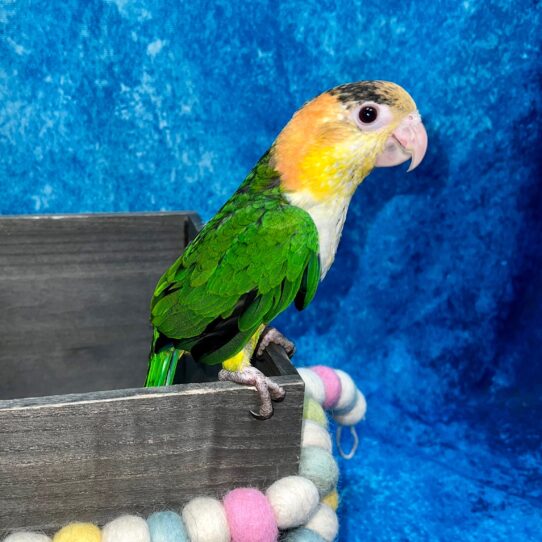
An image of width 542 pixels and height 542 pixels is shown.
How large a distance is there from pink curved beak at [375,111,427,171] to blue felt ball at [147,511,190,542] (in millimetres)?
338

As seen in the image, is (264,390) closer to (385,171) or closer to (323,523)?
(323,523)

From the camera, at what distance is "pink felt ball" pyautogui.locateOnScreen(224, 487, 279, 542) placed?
19.7 inches

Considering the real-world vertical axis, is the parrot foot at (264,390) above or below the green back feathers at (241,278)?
below

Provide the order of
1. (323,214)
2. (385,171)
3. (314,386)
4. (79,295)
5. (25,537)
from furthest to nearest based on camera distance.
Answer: (385,171)
(79,295)
(314,386)
(323,214)
(25,537)

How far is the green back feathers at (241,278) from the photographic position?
542 mm

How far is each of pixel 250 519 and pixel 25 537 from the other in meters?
0.16

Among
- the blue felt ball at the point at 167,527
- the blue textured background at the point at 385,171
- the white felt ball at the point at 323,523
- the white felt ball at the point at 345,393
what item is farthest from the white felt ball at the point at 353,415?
the blue felt ball at the point at 167,527

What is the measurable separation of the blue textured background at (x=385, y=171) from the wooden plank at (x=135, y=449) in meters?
0.41

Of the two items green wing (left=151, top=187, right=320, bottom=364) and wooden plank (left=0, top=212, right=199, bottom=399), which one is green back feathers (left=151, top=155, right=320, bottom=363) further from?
wooden plank (left=0, top=212, right=199, bottom=399)

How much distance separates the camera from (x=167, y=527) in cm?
49

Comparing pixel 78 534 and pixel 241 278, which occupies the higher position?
pixel 241 278

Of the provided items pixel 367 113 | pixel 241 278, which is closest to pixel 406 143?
pixel 367 113

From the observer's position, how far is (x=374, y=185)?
41.8 inches

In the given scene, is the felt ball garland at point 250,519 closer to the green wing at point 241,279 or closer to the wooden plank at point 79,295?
the green wing at point 241,279
